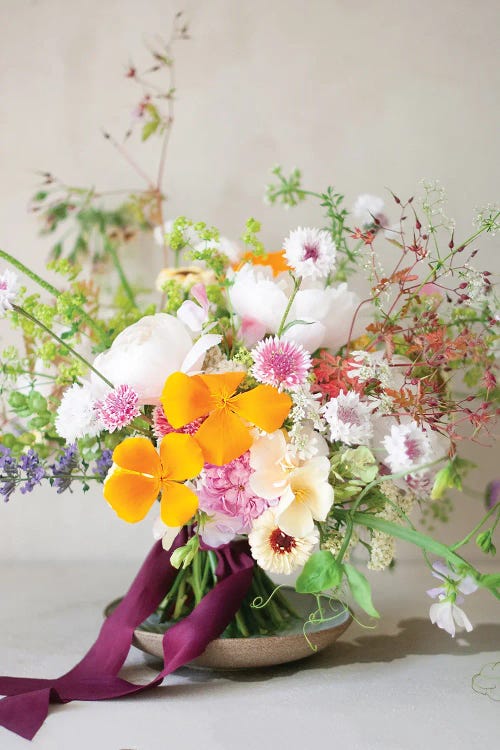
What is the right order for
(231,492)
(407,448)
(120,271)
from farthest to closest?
(120,271) → (231,492) → (407,448)

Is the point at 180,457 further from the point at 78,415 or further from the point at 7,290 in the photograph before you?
the point at 7,290

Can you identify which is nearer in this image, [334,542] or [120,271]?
[334,542]

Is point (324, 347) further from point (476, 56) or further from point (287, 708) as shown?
point (476, 56)

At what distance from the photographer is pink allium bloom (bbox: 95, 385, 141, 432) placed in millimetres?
737

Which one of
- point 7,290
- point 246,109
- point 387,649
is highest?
point 246,109

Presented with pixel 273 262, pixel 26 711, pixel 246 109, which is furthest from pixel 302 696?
pixel 246 109

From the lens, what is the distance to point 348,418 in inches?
28.9

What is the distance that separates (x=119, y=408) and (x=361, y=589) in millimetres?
262

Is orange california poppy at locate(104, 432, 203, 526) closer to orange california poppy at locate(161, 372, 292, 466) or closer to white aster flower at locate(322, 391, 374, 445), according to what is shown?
orange california poppy at locate(161, 372, 292, 466)

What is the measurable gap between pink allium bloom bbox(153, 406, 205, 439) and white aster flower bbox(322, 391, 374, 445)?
0.38ft

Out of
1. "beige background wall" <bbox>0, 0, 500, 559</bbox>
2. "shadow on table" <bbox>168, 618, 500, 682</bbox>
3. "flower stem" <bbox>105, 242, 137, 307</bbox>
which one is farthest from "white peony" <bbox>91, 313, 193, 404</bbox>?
"beige background wall" <bbox>0, 0, 500, 559</bbox>

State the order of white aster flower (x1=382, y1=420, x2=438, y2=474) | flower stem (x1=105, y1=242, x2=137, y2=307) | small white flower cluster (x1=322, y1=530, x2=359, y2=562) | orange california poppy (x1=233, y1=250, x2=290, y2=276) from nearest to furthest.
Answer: white aster flower (x1=382, y1=420, x2=438, y2=474), small white flower cluster (x1=322, y1=530, x2=359, y2=562), orange california poppy (x1=233, y1=250, x2=290, y2=276), flower stem (x1=105, y1=242, x2=137, y2=307)

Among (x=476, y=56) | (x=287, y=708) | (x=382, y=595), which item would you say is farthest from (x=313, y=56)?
(x=287, y=708)

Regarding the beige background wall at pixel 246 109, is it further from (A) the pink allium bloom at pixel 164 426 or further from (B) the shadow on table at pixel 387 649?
(A) the pink allium bloom at pixel 164 426
